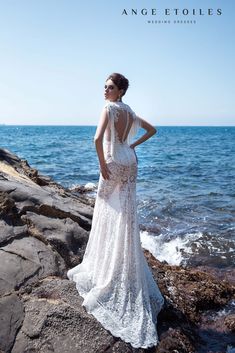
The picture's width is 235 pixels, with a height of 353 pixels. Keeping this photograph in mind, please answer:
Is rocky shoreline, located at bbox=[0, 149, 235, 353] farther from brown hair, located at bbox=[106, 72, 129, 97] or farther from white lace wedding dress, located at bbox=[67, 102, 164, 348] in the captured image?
brown hair, located at bbox=[106, 72, 129, 97]

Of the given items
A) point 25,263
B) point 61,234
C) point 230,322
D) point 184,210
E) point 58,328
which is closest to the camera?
point 58,328

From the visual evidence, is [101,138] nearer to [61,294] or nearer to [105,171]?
[105,171]

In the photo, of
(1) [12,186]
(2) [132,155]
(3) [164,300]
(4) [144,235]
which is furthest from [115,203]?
(4) [144,235]

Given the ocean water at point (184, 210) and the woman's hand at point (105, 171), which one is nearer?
the woman's hand at point (105, 171)

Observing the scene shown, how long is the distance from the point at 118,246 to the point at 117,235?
0.15m

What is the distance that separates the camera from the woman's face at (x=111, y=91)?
5137 mm

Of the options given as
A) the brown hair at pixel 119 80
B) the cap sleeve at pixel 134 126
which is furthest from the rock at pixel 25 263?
the brown hair at pixel 119 80

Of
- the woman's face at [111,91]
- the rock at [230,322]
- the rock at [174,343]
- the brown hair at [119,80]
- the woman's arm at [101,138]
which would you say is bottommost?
the rock at [230,322]

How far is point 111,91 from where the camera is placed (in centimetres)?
516

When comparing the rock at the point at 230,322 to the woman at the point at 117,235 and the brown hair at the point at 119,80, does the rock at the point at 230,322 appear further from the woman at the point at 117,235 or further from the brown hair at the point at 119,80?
the brown hair at the point at 119,80

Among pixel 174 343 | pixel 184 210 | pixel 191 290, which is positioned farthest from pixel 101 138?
pixel 184 210

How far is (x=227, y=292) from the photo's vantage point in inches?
282

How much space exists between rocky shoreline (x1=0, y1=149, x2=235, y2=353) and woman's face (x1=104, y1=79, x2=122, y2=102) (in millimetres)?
2614

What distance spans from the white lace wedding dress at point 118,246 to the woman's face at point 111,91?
116mm
